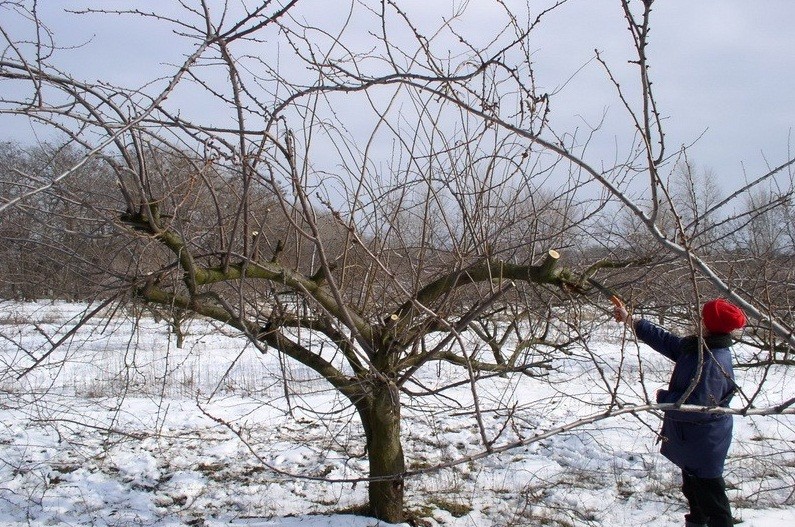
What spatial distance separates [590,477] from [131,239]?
3769 mm

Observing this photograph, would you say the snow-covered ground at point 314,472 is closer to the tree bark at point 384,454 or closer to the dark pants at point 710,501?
the tree bark at point 384,454

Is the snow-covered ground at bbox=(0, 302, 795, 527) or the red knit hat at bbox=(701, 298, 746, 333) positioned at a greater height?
the red knit hat at bbox=(701, 298, 746, 333)

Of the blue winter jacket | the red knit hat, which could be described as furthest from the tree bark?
the red knit hat

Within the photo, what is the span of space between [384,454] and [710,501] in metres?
1.72

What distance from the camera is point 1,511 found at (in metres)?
4.17

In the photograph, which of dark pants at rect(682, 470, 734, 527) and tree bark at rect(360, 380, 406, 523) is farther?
tree bark at rect(360, 380, 406, 523)

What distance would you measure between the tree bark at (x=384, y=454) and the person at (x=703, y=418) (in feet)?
4.69

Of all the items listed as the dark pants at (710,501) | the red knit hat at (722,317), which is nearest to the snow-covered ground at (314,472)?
the dark pants at (710,501)

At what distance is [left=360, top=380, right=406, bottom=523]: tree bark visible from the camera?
3621 millimetres

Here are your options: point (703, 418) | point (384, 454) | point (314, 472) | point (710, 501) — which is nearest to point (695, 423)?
point (703, 418)

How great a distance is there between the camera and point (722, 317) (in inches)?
115

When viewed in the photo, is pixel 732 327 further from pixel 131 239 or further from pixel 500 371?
pixel 131 239

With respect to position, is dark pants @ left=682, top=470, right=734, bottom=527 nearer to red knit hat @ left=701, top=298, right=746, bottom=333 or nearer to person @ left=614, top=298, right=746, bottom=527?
person @ left=614, top=298, right=746, bottom=527

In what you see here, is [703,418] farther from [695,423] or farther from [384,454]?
[384,454]
